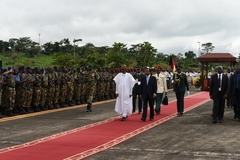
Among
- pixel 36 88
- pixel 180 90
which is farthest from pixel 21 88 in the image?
pixel 180 90

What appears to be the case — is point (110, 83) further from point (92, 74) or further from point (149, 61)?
point (149, 61)

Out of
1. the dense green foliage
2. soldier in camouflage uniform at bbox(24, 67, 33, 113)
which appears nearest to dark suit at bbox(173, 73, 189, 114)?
soldier in camouflage uniform at bbox(24, 67, 33, 113)

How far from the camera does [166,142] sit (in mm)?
8078

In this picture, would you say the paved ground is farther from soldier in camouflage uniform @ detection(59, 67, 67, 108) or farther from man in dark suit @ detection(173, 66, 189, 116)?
soldier in camouflage uniform @ detection(59, 67, 67, 108)

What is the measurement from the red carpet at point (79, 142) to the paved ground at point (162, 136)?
0.30 meters

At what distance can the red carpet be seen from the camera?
6887 mm

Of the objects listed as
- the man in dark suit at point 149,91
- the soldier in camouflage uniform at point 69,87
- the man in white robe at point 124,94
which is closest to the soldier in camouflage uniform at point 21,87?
the soldier in camouflage uniform at point 69,87

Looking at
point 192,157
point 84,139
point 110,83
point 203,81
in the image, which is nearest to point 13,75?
point 84,139

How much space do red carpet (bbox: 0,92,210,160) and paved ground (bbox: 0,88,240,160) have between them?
299mm

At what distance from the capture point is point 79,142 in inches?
319

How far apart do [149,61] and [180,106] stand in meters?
33.9

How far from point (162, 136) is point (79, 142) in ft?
6.66

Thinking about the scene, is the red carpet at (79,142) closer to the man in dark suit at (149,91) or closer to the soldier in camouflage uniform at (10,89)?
the man in dark suit at (149,91)

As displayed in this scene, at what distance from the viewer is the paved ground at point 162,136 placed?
6.90m
